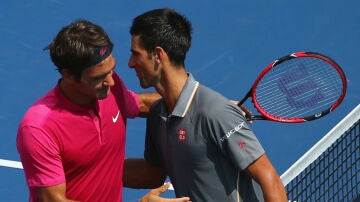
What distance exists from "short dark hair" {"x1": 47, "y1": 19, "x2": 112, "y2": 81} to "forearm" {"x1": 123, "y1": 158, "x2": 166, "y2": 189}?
784mm

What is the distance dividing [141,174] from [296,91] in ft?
4.76

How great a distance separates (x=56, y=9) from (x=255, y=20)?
1.77 m

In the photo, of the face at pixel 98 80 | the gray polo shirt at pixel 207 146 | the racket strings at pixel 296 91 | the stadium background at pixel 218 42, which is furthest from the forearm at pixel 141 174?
the stadium background at pixel 218 42

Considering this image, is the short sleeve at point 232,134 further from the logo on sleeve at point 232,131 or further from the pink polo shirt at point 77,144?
the pink polo shirt at point 77,144

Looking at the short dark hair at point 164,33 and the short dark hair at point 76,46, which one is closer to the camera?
the short dark hair at point 76,46

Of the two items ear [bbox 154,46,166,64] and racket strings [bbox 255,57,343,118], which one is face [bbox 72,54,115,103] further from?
racket strings [bbox 255,57,343,118]

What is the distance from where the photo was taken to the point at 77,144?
503 centimetres

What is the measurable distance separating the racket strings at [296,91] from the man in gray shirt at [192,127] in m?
1.27

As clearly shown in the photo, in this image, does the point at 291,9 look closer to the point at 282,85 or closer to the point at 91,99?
the point at 282,85

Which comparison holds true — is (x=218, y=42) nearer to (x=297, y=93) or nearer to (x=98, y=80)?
(x=297, y=93)

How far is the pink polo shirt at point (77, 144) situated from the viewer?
16.1 ft

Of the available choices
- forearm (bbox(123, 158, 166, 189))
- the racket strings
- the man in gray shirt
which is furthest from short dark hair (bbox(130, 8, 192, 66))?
the racket strings

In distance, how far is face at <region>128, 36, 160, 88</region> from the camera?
5012 mm

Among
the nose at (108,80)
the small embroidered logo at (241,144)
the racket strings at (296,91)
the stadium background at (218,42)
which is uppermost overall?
the nose at (108,80)
